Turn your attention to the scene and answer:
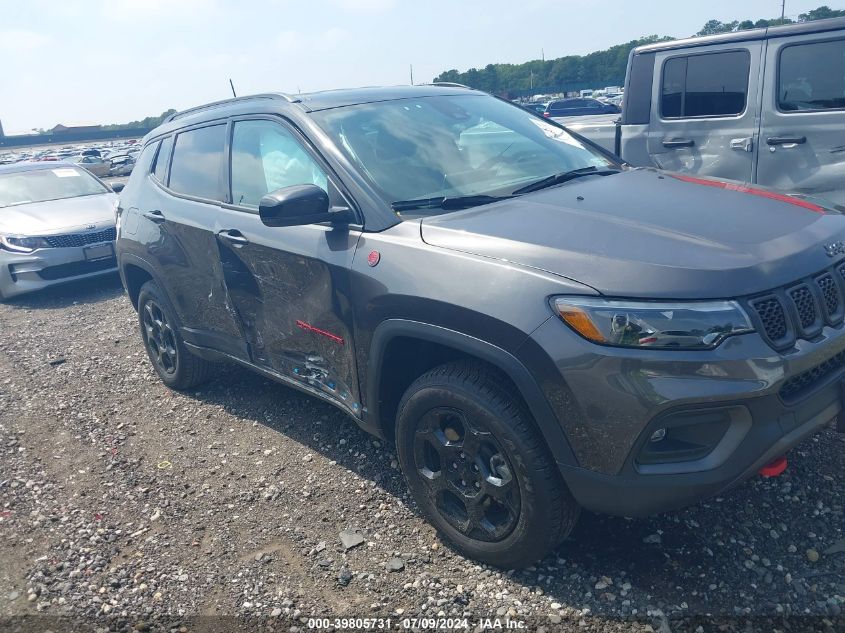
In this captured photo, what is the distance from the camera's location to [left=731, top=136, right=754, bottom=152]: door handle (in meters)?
5.42

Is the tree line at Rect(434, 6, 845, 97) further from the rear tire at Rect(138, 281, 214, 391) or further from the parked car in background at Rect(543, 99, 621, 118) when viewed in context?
the rear tire at Rect(138, 281, 214, 391)

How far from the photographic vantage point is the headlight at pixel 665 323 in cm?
213

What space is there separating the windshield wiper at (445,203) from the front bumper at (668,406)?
0.88m

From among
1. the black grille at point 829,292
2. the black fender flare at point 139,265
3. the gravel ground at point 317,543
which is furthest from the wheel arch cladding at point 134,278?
the black grille at point 829,292

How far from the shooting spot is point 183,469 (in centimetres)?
390

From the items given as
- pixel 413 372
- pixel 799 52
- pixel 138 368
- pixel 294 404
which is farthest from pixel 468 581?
pixel 799 52

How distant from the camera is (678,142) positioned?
577 centimetres

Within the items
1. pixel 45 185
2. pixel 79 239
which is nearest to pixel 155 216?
pixel 79 239

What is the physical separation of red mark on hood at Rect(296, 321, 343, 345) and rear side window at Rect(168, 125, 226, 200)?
1101mm

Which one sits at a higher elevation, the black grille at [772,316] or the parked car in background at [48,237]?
the black grille at [772,316]

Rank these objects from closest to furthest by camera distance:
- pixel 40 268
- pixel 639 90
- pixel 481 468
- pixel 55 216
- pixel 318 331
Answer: pixel 481 468
pixel 318 331
pixel 639 90
pixel 40 268
pixel 55 216

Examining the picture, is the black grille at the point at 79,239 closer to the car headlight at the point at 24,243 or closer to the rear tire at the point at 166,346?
the car headlight at the point at 24,243

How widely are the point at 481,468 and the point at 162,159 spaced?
11.0 ft

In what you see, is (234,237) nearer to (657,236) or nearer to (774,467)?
(657,236)
